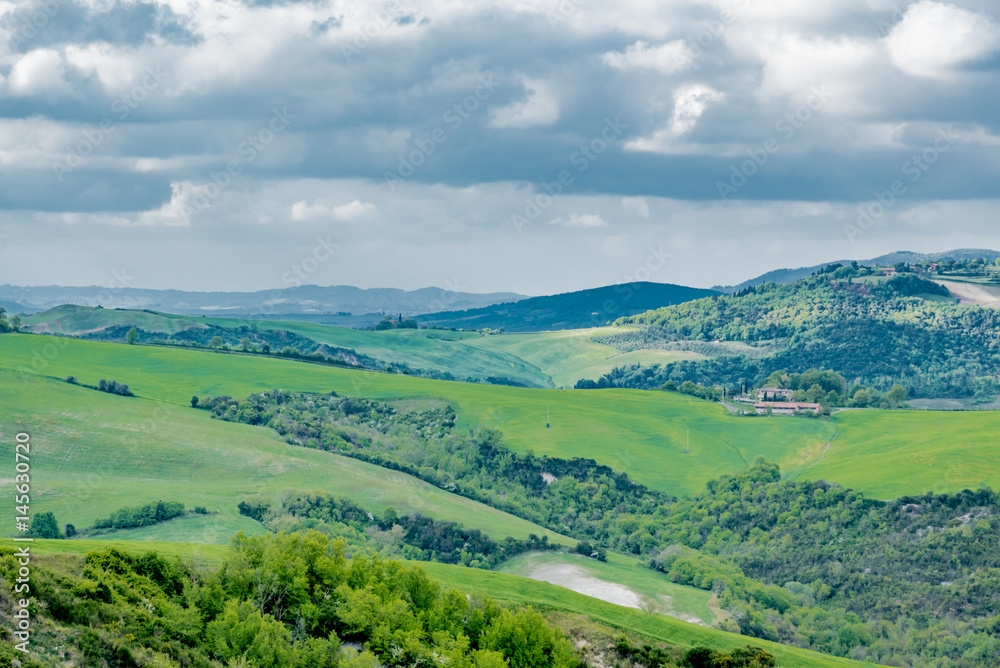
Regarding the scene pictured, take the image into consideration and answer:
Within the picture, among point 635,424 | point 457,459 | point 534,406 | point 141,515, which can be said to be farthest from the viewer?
point 534,406

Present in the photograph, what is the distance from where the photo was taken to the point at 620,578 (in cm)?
10144

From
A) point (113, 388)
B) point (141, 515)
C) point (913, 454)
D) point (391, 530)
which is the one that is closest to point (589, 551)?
point (391, 530)

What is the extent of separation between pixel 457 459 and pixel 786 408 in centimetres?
6900

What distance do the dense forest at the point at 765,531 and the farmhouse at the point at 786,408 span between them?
37308 mm

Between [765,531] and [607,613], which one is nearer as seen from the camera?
[607,613]

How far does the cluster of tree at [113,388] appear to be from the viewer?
153 meters

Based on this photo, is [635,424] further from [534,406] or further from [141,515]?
[141,515]

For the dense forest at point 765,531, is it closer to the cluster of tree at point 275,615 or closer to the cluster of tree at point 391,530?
the cluster of tree at point 391,530

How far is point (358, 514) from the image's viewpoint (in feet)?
369

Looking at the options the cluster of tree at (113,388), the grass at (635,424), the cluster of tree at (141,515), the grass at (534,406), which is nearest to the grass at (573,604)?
the cluster of tree at (141,515)

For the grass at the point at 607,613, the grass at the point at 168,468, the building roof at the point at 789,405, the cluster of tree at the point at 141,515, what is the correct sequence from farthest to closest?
the building roof at the point at 789,405, the grass at the point at 168,468, the cluster of tree at the point at 141,515, the grass at the point at 607,613

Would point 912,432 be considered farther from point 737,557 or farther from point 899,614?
point 899,614

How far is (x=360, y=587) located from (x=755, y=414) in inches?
5352

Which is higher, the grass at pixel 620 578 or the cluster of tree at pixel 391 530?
the cluster of tree at pixel 391 530
